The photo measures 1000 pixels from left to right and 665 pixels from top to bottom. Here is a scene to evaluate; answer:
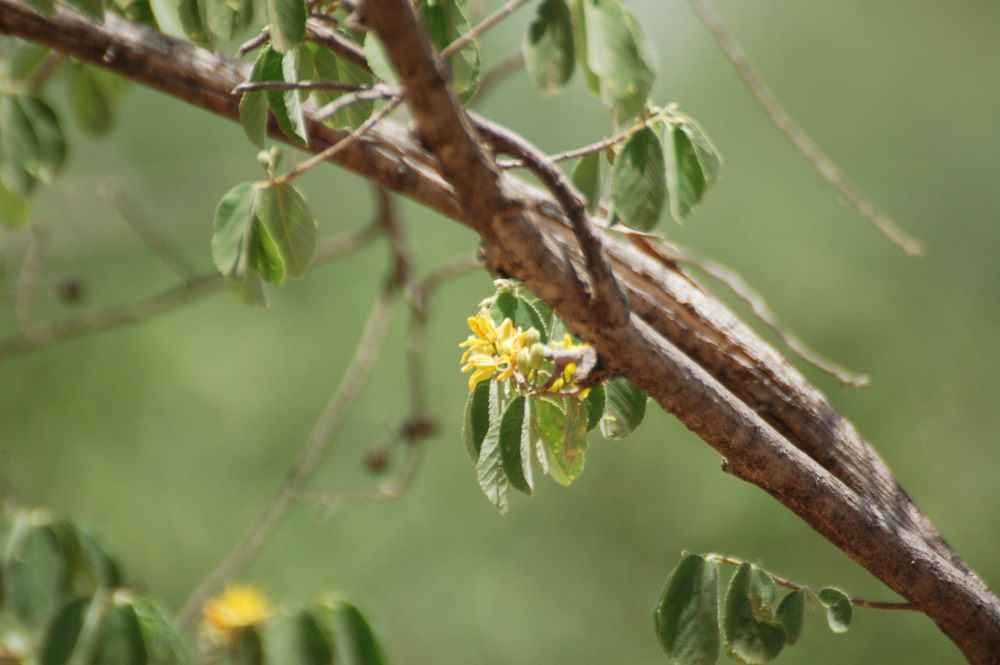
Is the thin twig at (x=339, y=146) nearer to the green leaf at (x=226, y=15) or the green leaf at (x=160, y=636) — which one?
the green leaf at (x=226, y=15)

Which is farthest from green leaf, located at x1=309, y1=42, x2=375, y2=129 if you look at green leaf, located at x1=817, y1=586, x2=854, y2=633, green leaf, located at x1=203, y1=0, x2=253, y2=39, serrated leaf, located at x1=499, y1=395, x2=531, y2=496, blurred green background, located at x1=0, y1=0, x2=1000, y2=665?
blurred green background, located at x1=0, y1=0, x2=1000, y2=665

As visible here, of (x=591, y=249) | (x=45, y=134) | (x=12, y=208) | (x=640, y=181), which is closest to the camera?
(x=591, y=249)

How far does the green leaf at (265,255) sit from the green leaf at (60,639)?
1.85 ft

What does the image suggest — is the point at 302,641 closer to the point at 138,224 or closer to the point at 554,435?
the point at 554,435

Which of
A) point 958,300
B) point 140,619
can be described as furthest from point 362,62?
point 958,300

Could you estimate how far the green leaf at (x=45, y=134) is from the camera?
100 cm

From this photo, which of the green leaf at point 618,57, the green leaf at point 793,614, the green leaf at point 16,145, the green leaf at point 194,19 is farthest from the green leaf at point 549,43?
the green leaf at point 16,145

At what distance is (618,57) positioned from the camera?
0.54 meters

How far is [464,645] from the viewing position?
2676 millimetres

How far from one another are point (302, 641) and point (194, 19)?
738 mm

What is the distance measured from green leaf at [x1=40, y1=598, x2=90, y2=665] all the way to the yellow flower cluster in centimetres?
67

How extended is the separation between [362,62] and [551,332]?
274 mm

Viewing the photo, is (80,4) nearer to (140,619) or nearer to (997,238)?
(140,619)

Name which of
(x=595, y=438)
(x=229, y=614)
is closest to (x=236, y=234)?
(x=229, y=614)
